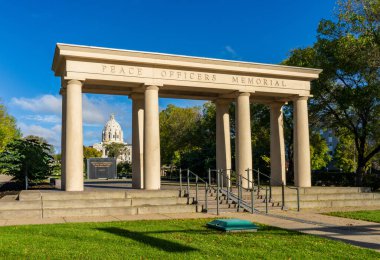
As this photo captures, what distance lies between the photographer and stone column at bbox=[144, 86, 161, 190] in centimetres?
1922

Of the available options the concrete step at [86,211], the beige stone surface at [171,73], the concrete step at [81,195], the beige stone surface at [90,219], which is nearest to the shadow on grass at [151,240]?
the beige stone surface at [90,219]

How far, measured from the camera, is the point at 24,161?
21.9 meters

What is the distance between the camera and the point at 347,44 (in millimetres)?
24969

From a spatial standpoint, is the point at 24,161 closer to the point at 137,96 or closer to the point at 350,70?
the point at 137,96

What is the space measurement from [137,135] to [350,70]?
14.2m

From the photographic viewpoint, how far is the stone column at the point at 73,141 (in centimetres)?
1780

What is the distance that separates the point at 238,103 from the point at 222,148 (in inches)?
127

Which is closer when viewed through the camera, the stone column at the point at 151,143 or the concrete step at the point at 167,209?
the concrete step at the point at 167,209

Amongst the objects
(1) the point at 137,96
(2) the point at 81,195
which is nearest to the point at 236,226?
(2) the point at 81,195

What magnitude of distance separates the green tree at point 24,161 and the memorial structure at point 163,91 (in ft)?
11.1

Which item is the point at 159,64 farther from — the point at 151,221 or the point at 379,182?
the point at 379,182

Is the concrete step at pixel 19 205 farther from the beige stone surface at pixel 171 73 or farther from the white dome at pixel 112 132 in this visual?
the white dome at pixel 112 132

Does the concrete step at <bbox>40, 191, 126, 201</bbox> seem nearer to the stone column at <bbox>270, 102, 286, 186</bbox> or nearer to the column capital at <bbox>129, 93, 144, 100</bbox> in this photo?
the column capital at <bbox>129, 93, 144, 100</bbox>

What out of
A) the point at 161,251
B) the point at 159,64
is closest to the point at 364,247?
the point at 161,251
